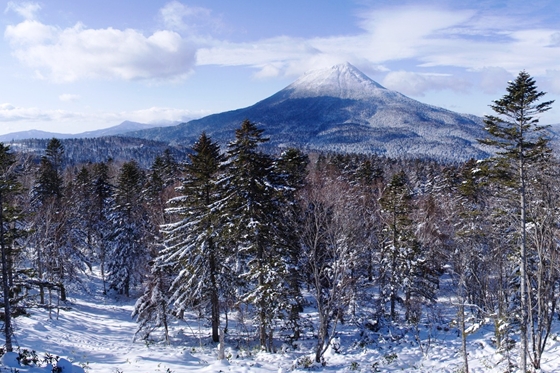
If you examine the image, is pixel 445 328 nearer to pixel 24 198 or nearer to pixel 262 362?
pixel 262 362

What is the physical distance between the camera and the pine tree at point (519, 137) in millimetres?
16156

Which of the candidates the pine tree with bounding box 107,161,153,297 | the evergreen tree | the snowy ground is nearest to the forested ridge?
the pine tree with bounding box 107,161,153,297

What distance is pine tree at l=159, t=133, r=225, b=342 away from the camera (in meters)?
20.3

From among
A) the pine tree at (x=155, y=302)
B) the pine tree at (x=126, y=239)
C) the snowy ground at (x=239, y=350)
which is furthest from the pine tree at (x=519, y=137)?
the pine tree at (x=126, y=239)

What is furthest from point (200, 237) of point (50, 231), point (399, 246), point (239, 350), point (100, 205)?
point (100, 205)

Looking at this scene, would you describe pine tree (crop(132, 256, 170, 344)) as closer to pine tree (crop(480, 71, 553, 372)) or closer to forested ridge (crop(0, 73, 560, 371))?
forested ridge (crop(0, 73, 560, 371))

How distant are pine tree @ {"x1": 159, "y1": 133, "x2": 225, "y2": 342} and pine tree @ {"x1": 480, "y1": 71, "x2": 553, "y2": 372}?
13926 millimetres

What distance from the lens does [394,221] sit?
26.0 m

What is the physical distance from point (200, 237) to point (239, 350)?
658 cm

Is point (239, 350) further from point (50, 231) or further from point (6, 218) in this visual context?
point (50, 231)

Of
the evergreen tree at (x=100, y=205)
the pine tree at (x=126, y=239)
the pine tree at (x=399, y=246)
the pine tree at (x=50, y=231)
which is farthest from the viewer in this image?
the evergreen tree at (x=100, y=205)

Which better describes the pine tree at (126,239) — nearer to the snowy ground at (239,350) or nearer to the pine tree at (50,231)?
the pine tree at (50,231)

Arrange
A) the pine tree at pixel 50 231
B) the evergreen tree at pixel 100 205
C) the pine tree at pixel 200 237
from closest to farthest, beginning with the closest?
the pine tree at pixel 200 237 < the pine tree at pixel 50 231 < the evergreen tree at pixel 100 205

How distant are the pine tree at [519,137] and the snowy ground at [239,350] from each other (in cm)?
415
